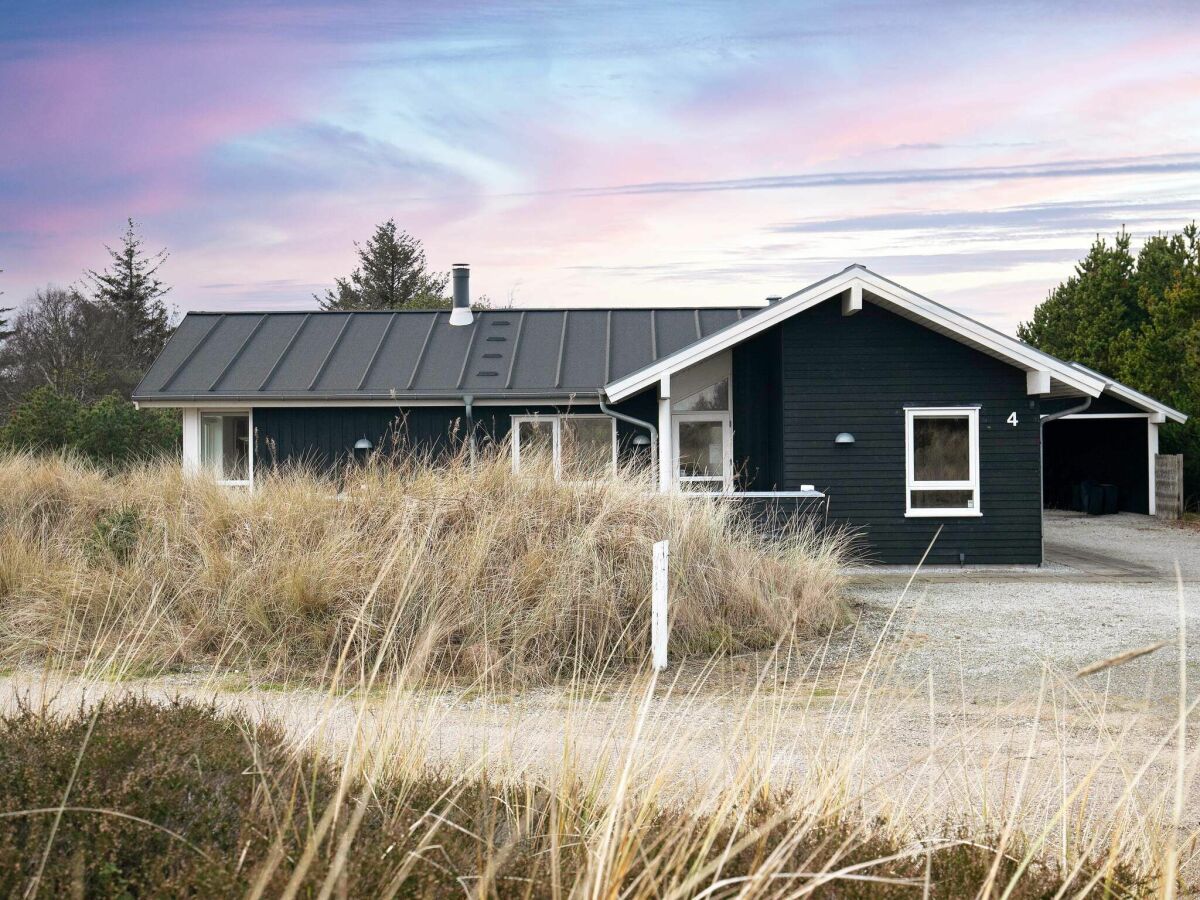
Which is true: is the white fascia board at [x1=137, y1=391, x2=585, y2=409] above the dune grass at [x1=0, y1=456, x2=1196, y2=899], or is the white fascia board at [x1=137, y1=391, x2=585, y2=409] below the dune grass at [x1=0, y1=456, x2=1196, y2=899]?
above

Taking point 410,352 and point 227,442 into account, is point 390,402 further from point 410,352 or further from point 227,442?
point 227,442

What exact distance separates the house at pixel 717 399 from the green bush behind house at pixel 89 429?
3583 mm

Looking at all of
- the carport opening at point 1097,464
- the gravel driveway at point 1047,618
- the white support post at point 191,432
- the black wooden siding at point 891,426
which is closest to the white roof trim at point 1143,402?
the carport opening at point 1097,464

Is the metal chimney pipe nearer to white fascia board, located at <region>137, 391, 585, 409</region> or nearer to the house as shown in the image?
the house

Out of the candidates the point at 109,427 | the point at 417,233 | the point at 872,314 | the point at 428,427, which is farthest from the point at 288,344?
the point at 417,233

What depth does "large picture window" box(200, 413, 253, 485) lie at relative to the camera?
1934 cm

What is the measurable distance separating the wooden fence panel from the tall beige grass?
16.7 metres

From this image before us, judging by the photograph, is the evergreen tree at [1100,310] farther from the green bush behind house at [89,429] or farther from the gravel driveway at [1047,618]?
the green bush behind house at [89,429]

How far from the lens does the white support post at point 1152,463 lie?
969 inches

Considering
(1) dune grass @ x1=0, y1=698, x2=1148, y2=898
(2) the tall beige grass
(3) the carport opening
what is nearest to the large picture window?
(2) the tall beige grass

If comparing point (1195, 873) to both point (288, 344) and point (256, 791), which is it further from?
point (288, 344)

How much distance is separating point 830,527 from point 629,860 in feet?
42.6

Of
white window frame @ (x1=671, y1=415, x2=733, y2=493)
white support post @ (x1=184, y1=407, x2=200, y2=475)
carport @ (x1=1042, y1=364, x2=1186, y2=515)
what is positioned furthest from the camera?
carport @ (x1=1042, y1=364, x2=1186, y2=515)

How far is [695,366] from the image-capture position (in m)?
18.4
